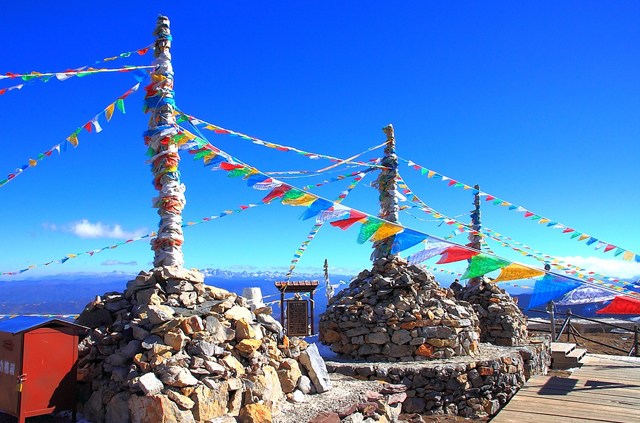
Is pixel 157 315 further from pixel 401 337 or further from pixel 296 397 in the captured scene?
Result: pixel 401 337

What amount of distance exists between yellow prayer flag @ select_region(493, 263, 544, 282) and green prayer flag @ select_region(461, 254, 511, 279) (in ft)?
0.29

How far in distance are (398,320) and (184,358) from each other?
6.35 meters

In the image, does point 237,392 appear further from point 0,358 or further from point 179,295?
point 0,358

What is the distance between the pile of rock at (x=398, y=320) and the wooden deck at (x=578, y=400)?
194 inches

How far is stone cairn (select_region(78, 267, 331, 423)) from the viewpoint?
5.40 metres

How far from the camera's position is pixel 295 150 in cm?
921

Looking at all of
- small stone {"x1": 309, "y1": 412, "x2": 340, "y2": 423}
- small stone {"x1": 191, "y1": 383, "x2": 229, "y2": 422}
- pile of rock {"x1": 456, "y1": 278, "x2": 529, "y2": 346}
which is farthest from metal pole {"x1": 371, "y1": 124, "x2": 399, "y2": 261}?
small stone {"x1": 191, "y1": 383, "x2": 229, "y2": 422}

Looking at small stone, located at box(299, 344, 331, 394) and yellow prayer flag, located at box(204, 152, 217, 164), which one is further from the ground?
yellow prayer flag, located at box(204, 152, 217, 164)

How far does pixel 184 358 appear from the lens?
5.76 meters

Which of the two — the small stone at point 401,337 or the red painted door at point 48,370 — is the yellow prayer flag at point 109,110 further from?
the small stone at point 401,337

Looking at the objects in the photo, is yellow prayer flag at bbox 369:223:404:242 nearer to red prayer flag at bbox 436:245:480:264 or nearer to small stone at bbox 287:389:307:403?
red prayer flag at bbox 436:245:480:264

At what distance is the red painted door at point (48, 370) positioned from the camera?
532 cm

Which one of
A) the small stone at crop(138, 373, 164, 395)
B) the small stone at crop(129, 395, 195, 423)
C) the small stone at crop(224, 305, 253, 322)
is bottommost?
the small stone at crop(129, 395, 195, 423)

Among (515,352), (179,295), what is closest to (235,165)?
(179,295)
